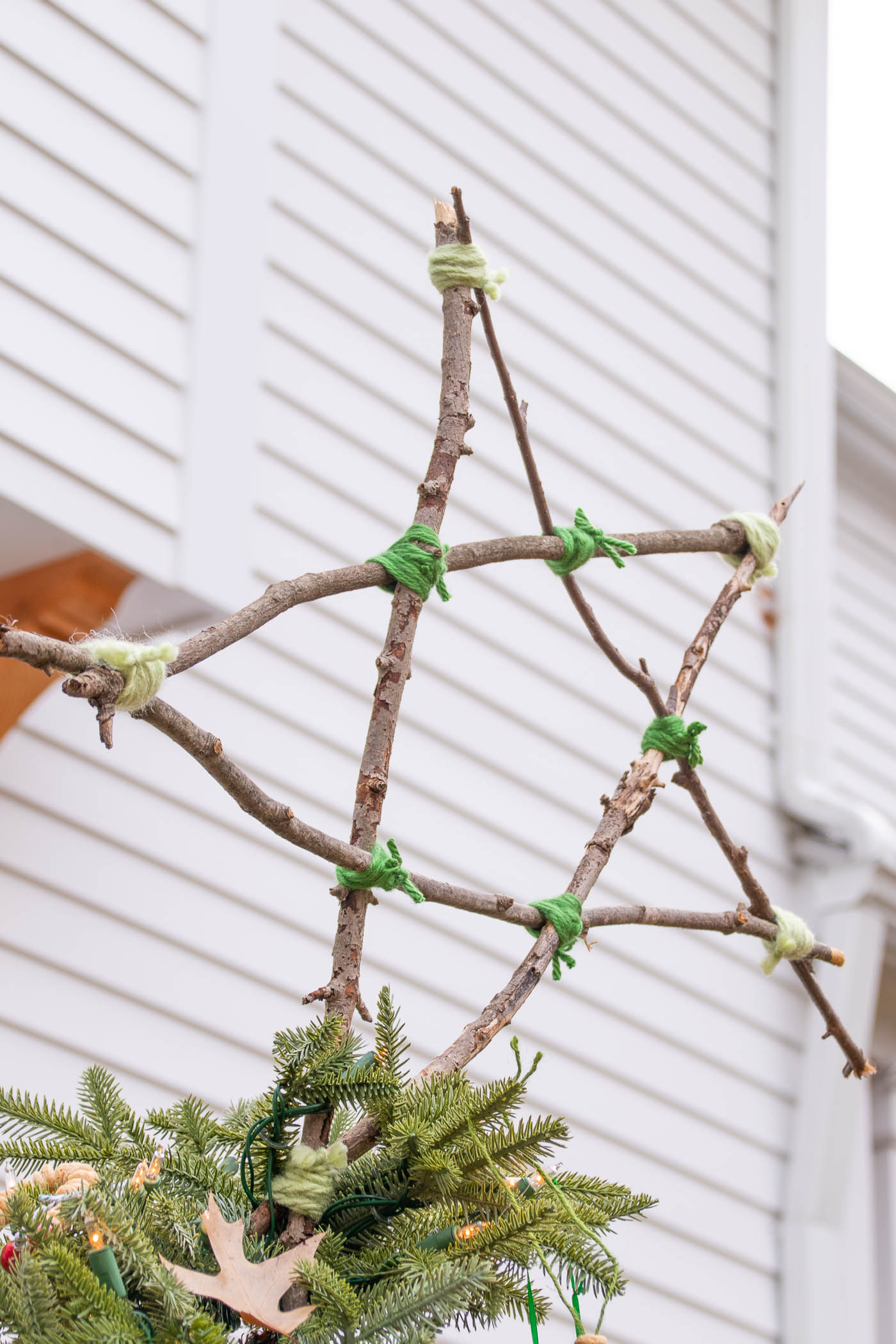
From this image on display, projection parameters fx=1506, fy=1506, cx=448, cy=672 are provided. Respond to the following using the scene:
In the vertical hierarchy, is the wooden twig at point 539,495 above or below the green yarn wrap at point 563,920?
above

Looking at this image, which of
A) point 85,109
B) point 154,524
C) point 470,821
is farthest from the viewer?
point 470,821

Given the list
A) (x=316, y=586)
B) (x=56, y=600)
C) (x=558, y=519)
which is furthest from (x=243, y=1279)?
(x=558, y=519)

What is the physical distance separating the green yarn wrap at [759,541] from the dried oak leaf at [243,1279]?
22.8 inches

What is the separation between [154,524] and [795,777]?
5.21ft

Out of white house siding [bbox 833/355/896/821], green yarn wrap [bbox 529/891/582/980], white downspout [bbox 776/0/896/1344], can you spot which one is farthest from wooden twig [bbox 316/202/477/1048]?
white house siding [bbox 833/355/896/821]

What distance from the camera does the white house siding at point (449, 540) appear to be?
5.74 feet

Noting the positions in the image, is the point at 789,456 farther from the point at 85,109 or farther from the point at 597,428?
the point at 85,109

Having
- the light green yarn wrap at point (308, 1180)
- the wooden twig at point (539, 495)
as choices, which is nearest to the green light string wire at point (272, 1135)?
the light green yarn wrap at point (308, 1180)

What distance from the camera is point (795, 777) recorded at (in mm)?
2816

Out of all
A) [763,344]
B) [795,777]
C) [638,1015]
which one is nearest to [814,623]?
[795,777]

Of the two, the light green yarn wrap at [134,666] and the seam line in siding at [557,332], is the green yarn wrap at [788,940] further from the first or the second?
the seam line in siding at [557,332]

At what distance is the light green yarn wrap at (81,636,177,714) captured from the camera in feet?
1.91

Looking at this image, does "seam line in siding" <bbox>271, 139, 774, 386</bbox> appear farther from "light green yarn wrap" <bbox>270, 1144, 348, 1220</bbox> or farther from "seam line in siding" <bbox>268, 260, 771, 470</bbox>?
"light green yarn wrap" <bbox>270, 1144, 348, 1220</bbox>

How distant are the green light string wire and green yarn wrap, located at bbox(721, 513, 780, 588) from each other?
0.51 m
